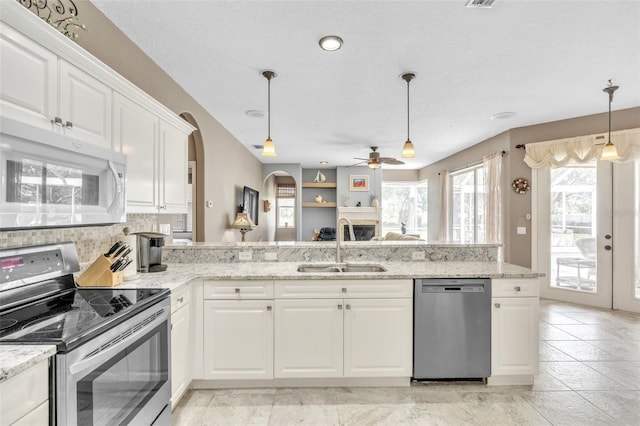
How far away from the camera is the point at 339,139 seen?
578cm

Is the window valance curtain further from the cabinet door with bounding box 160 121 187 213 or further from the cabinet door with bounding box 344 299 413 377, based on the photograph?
the cabinet door with bounding box 160 121 187 213

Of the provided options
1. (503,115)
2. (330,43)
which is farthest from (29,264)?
(503,115)

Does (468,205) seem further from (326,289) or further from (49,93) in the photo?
(49,93)

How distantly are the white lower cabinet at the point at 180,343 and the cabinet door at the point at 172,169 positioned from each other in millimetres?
760

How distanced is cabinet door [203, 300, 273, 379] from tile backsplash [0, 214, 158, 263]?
83 cm

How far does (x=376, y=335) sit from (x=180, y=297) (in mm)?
1404

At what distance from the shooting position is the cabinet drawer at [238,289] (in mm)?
2297

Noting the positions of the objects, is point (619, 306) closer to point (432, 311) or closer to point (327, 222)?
point (432, 311)

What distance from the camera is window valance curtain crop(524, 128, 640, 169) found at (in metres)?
4.05

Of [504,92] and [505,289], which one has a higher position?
[504,92]

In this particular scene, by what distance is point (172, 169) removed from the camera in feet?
8.52

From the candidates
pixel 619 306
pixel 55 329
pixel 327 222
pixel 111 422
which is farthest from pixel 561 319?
pixel 327 222

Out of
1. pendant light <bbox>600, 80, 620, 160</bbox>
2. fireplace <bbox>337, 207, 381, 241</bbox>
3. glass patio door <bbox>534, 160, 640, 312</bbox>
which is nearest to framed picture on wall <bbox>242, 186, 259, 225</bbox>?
fireplace <bbox>337, 207, 381, 241</bbox>

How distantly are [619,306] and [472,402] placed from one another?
358cm
